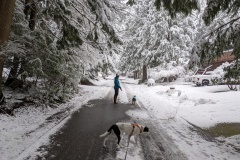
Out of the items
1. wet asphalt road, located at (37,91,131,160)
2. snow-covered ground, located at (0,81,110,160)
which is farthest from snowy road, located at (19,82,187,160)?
snow-covered ground, located at (0,81,110,160)

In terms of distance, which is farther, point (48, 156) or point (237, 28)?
point (237, 28)

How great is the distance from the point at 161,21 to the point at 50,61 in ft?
78.8

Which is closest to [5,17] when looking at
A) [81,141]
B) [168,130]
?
[81,141]

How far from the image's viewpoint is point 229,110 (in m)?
11.3

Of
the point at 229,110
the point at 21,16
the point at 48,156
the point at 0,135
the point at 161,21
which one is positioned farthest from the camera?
the point at 161,21

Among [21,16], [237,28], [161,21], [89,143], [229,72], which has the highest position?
[161,21]

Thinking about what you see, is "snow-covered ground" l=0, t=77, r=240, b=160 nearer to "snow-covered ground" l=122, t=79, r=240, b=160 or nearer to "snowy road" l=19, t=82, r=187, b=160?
"snow-covered ground" l=122, t=79, r=240, b=160

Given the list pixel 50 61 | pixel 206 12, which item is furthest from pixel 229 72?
pixel 50 61

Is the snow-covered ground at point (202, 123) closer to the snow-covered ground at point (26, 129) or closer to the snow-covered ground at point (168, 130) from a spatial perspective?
the snow-covered ground at point (168, 130)

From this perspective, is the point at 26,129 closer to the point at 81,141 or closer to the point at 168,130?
the point at 81,141

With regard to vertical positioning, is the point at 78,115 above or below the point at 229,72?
below

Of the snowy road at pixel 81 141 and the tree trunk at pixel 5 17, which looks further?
the tree trunk at pixel 5 17

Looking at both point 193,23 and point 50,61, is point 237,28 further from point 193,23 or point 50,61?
point 193,23

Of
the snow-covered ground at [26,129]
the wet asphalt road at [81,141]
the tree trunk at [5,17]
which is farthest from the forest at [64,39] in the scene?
the wet asphalt road at [81,141]
